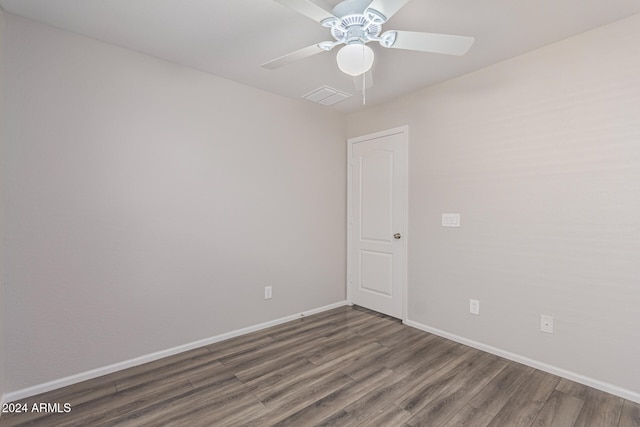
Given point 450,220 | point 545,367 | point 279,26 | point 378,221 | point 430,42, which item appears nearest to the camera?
point 430,42

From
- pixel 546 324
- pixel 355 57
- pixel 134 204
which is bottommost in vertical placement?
pixel 546 324

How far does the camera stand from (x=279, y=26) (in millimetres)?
2088

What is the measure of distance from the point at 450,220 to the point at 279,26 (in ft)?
7.40

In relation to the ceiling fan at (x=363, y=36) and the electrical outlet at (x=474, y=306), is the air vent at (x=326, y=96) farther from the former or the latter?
the electrical outlet at (x=474, y=306)

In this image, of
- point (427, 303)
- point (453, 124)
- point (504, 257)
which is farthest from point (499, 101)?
point (427, 303)

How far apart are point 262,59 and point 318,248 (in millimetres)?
2143

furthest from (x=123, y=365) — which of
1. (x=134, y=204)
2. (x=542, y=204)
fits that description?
(x=542, y=204)

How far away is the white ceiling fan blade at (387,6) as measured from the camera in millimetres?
1380

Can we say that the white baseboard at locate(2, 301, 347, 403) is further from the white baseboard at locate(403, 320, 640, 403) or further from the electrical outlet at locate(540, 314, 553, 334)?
Answer: the electrical outlet at locate(540, 314, 553, 334)

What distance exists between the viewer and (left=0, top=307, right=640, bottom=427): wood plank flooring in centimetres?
182

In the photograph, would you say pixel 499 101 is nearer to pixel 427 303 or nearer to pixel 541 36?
pixel 541 36

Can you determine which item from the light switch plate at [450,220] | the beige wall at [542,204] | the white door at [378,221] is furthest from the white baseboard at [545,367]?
the light switch plate at [450,220]

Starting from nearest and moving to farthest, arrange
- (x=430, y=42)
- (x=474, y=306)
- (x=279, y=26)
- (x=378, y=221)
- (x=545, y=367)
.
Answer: (x=430, y=42)
(x=279, y=26)
(x=545, y=367)
(x=474, y=306)
(x=378, y=221)

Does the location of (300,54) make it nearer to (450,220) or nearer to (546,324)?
(450,220)
